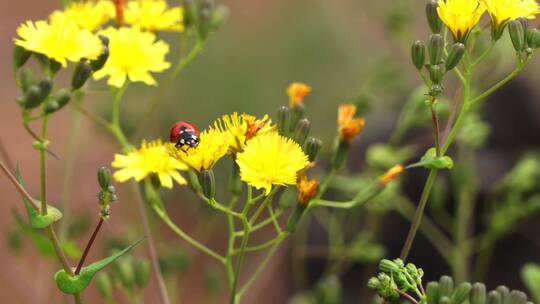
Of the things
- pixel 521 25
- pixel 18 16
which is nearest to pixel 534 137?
pixel 521 25

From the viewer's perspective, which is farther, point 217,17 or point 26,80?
point 217,17

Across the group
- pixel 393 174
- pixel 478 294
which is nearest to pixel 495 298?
pixel 478 294

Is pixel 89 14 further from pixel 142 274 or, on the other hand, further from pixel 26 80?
pixel 142 274

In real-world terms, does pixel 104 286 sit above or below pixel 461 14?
below

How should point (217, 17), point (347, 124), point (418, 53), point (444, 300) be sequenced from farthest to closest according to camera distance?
point (217, 17) < point (347, 124) < point (418, 53) < point (444, 300)

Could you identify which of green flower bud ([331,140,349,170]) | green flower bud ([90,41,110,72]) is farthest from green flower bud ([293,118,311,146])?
green flower bud ([90,41,110,72])

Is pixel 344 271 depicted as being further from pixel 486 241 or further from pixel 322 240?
pixel 486 241
